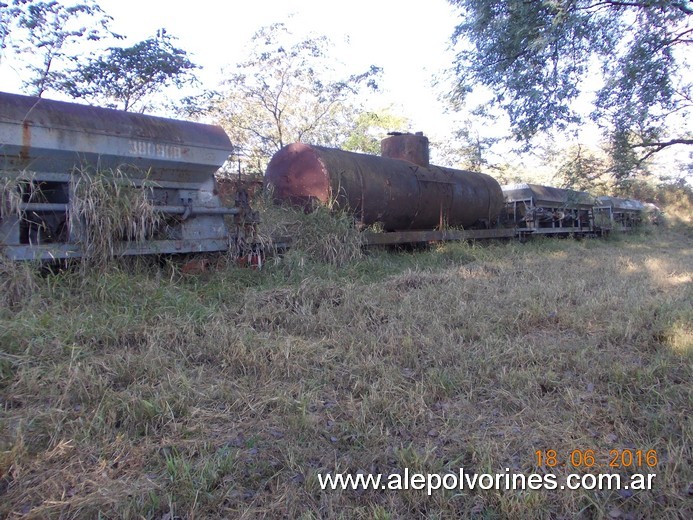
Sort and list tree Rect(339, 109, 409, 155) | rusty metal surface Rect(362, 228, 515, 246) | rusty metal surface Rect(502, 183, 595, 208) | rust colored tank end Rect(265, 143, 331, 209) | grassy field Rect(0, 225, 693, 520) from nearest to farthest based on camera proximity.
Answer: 1. grassy field Rect(0, 225, 693, 520)
2. rust colored tank end Rect(265, 143, 331, 209)
3. rusty metal surface Rect(362, 228, 515, 246)
4. rusty metal surface Rect(502, 183, 595, 208)
5. tree Rect(339, 109, 409, 155)

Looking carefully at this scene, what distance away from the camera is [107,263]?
461 cm

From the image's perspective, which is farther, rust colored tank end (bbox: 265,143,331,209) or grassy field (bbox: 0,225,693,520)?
rust colored tank end (bbox: 265,143,331,209)

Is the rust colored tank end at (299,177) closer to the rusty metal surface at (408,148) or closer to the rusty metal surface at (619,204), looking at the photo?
the rusty metal surface at (408,148)

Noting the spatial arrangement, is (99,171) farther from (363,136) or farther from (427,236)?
(363,136)

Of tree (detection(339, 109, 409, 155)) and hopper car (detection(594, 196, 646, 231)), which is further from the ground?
tree (detection(339, 109, 409, 155))

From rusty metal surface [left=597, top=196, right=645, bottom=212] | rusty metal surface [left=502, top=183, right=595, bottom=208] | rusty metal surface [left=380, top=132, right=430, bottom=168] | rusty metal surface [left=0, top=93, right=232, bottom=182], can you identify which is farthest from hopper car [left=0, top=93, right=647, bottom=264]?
rusty metal surface [left=597, top=196, right=645, bottom=212]

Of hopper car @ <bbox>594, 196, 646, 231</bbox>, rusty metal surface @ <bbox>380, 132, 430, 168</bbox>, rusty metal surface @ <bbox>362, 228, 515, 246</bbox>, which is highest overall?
rusty metal surface @ <bbox>380, 132, 430, 168</bbox>

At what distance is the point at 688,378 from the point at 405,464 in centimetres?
195

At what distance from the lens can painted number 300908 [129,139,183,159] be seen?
194 inches

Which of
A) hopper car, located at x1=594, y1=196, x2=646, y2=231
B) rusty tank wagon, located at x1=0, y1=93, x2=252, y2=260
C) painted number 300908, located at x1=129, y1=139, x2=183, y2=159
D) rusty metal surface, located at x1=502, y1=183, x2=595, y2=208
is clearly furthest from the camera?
hopper car, located at x1=594, y1=196, x2=646, y2=231

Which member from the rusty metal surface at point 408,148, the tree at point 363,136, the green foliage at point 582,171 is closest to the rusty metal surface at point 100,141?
the rusty metal surface at point 408,148

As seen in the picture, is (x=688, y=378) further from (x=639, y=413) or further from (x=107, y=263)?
(x=107, y=263)

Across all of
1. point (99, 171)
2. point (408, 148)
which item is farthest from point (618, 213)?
point (99, 171)

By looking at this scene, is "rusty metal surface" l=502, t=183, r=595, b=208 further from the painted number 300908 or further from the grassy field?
the painted number 300908
